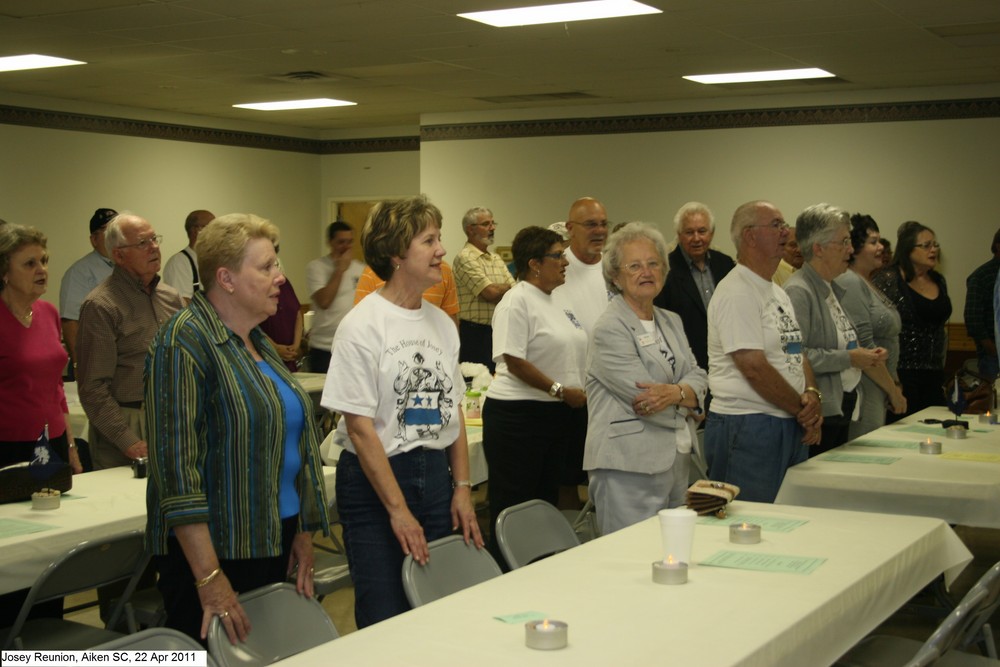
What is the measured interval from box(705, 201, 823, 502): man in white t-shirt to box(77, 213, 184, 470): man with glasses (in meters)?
2.04

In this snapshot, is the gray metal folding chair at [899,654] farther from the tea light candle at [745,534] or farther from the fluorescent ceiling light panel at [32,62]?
the fluorescent ceiling light panel at [32,62]

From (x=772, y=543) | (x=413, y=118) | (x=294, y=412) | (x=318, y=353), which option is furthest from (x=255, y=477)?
(x=413, y=118)

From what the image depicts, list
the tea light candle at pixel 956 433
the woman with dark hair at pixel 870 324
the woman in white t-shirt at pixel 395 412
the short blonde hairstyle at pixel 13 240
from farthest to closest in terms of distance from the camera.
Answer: the woman with dark hair at pixel 870 324 → the tea light candle at pixel 956 433 → the short blonde hairstyle at pixel 13 240 → the woman in white t-shirt at pixel 395 412

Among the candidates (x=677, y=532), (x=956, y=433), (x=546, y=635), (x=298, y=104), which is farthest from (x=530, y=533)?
(x=298, y=104)

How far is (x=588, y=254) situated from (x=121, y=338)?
1.99 m

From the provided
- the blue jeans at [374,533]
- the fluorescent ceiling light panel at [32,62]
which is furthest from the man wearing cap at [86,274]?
the blue jeans at [374,533]

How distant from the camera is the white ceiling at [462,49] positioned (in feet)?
21.9

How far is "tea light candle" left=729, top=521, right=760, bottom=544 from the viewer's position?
9.54 ft

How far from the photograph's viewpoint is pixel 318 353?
797cm

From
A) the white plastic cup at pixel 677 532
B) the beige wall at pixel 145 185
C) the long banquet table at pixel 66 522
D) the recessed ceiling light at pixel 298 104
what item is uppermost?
the recessed ceiling light at pixel 298 104

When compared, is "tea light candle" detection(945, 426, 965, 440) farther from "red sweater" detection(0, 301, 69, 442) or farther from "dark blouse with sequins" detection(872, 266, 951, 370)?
"red sweater" detection(0, 301, 69, 442)

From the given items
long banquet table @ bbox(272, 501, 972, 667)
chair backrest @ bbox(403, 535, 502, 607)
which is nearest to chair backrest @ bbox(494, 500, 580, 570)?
chair backrest @ bbox(403, 535, 502, 607)

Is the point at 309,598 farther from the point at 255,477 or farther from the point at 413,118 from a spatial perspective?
the point at 413,118

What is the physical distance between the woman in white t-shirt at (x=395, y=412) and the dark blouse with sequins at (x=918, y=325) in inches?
166
